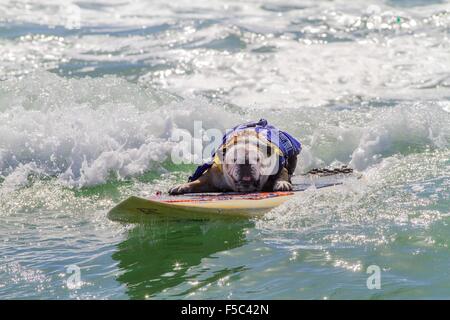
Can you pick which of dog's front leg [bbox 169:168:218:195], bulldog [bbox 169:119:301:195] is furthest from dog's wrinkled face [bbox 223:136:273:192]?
dog's front leg [bbox 169:168:218:195]

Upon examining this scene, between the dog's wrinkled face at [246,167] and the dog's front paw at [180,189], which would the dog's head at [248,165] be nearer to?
the dog's wrinkled face at [246,167]

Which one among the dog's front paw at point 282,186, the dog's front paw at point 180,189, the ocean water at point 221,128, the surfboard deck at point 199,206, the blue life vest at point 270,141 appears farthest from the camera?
the blue life vest at point 270,141

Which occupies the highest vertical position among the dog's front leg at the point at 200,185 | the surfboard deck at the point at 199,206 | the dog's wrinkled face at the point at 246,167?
the dog's wrinkled face at the point at 246,167

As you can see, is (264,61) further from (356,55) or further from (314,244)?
(314,244)

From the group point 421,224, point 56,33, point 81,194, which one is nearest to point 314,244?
point 421,224

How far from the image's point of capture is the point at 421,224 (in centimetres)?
704

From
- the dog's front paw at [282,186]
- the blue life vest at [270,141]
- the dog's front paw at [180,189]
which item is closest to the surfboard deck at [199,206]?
the dog's front paw at [282,186]

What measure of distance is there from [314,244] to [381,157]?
3978 millimetres

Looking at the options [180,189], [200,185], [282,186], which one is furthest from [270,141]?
[180,189]

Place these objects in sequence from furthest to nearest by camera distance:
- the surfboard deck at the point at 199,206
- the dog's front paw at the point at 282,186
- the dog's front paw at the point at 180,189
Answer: the dog's front paw at the point at 180,189 → the dog's front paw at the point at 282,186 → the surfboard deck at the point at 199,206

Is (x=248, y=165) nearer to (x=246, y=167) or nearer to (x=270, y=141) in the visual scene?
(x=246, y=167)

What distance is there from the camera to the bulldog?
7.98m

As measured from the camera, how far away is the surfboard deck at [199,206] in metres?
6.99

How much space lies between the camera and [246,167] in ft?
26.2
